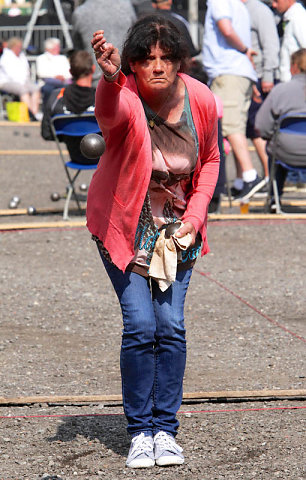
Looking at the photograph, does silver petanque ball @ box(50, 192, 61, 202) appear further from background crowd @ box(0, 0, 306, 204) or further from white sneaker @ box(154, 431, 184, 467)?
white sneaker @ box(154, 431, 184, 467)

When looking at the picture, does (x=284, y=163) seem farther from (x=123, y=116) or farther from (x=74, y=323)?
(x=123, y=116)

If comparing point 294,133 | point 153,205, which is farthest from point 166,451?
point 294,133

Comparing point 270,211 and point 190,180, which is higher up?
point 190,180

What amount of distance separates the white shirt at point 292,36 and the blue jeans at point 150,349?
760cm

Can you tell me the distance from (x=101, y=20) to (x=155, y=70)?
320 inches

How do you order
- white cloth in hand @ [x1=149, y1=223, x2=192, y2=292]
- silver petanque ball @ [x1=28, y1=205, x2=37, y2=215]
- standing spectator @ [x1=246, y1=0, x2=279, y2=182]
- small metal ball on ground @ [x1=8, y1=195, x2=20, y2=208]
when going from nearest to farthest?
white cloth in hand @ [x1=149, y1=223, x2=192, y2=292] → silver petanque ball @ [x1=28, y1=205, x2=37, y2=215] → small metal ball on ground @ [x1=8, y1=195, x2=20, y2=208] → standing spectator @ [x1=246, y1=0, x2=279, y2=182]

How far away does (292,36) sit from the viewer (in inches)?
439

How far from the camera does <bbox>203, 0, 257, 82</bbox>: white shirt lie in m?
9.98

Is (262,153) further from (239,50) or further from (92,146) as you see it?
(92,146)

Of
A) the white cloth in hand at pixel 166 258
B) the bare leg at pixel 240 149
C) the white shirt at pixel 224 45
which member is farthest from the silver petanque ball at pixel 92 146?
the white shirt at pixel 224 45

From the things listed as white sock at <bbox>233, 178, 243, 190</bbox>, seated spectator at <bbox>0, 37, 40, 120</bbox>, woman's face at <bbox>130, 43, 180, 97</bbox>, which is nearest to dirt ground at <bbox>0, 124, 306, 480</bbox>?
white sock at <bbox>233, 178, 243, 190</bbox>

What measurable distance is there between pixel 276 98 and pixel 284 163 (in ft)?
2.08

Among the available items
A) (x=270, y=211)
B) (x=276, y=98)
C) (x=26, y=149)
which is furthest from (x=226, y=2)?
(x=26, y=149)

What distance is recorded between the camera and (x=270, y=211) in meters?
9.88
